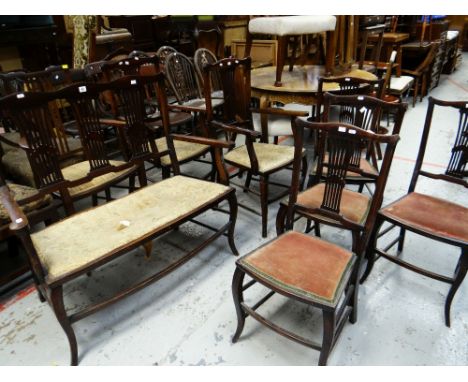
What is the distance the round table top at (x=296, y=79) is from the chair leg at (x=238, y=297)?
190 cm

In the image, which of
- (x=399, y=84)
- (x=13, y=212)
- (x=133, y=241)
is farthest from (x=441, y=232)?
(x=399, y=84)

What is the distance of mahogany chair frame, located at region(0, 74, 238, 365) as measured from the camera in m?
1.33

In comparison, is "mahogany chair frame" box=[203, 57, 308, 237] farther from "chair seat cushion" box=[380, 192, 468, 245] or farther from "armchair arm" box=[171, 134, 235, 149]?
"chair seat cushion" box=[380, 192, 468, 245]

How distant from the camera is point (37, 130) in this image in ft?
5.36

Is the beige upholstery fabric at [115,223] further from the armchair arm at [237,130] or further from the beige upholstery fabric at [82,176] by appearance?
the armchair arm at [237,130]

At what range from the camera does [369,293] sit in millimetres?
1845

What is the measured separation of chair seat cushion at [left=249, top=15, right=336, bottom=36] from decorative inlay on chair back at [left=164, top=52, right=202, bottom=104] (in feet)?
2.55

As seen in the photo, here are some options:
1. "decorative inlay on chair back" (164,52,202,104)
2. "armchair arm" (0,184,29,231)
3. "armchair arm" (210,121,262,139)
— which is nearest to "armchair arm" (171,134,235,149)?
"armchair arm" (210,121,262,139)

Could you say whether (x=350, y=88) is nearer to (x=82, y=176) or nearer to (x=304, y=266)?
(x=304, y=266)

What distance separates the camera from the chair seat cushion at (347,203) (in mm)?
1666

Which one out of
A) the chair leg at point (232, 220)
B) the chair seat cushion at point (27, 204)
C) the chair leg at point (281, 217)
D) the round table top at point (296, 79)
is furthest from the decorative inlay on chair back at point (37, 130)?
the round table top at point (296, 79)

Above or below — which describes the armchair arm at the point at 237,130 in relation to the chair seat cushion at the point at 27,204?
above

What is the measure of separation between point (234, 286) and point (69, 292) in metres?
1.07

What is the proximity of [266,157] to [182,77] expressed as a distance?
4.95ft
